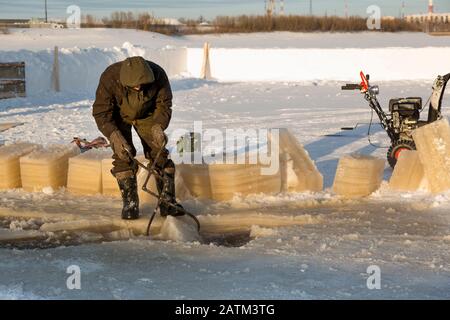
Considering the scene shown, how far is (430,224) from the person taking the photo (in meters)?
6.20

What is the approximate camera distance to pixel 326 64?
3138cm

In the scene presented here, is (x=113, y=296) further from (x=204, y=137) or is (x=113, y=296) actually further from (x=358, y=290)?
(x=204, y=137)

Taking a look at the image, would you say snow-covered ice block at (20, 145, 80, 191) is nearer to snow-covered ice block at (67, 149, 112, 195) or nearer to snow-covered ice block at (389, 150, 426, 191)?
snow-covered ice block at (67, 149, 112, 195)

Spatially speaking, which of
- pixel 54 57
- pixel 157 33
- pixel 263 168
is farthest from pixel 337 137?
pixel 157 33

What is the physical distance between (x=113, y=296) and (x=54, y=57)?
70.0ft

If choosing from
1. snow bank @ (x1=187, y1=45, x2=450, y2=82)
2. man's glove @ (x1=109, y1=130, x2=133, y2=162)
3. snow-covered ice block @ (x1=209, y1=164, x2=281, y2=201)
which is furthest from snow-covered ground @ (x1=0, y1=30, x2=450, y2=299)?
snow bank @ (x1=187, y1=45, x2=450, y2=82)

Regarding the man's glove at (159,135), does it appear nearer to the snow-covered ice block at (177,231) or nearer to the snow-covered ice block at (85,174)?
the snow-covered ice block at (177,231)

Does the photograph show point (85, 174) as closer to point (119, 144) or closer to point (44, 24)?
point (119, 144)

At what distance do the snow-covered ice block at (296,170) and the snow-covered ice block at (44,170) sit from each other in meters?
2.28

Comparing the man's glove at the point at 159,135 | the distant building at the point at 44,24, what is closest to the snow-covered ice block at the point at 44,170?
the man's glove at the point at 159,135

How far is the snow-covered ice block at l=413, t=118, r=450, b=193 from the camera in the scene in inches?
278

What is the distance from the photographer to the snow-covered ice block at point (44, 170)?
7.66 m
